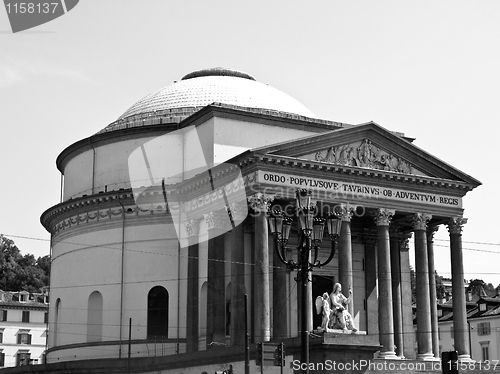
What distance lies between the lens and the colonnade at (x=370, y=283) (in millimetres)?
42844

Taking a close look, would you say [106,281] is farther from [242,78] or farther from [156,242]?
[242,78]

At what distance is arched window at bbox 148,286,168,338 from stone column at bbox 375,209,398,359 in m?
12.4

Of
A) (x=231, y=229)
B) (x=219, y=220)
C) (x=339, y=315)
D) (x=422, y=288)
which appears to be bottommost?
(x=339, y=315)

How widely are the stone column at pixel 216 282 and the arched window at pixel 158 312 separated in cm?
471

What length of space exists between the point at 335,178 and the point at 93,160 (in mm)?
17557

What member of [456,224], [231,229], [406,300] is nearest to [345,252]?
[231,229]

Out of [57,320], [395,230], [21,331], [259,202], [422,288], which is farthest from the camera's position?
[21,331]

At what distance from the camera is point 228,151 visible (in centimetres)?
4744

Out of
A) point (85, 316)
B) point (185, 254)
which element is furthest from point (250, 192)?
point (85, 316)

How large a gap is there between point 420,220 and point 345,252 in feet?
17.0

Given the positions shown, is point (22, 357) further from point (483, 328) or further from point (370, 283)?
point (370, 283)

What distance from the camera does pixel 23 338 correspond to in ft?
306

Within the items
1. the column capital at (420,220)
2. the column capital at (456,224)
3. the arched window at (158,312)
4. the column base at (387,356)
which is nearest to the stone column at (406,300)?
the column capital at (456,224)

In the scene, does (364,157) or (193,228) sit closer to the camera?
(364,157)
